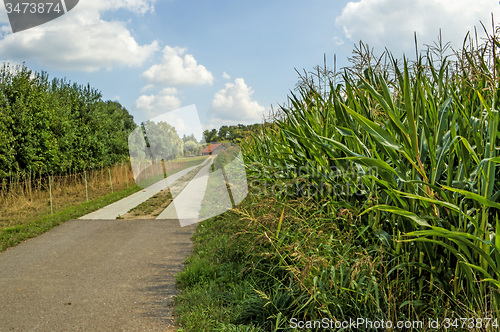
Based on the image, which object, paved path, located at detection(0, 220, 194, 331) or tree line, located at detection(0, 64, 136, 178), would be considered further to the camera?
tree line, located at detection(0, 64, 136, 178)

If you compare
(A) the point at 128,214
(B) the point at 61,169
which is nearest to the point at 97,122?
(B) the point at 61,169

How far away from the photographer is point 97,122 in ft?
69.2

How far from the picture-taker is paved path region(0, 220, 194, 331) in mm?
3580

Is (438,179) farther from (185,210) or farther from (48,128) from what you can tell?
(48,128)

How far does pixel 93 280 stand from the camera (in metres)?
4.73

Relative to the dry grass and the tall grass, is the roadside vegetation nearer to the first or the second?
the tall grass

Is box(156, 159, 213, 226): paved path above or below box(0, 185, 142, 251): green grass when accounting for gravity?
below

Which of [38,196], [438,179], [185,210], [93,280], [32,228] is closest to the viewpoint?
[438,179]

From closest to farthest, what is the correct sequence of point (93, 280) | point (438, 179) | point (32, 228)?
point (438, 179) < point (93, 280) < point (32, 228)

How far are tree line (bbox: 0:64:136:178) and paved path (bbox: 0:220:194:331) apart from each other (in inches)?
254

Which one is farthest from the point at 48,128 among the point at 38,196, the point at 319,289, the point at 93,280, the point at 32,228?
the point at 319,289

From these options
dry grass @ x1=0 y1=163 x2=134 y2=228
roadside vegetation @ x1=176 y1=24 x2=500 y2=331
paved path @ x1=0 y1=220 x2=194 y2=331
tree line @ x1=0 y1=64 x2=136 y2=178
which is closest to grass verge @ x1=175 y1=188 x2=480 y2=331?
roadside vegetation @ x1=176 y1=24 x2=500 y2=331

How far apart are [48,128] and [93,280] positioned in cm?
1187

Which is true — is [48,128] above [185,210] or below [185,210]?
above
